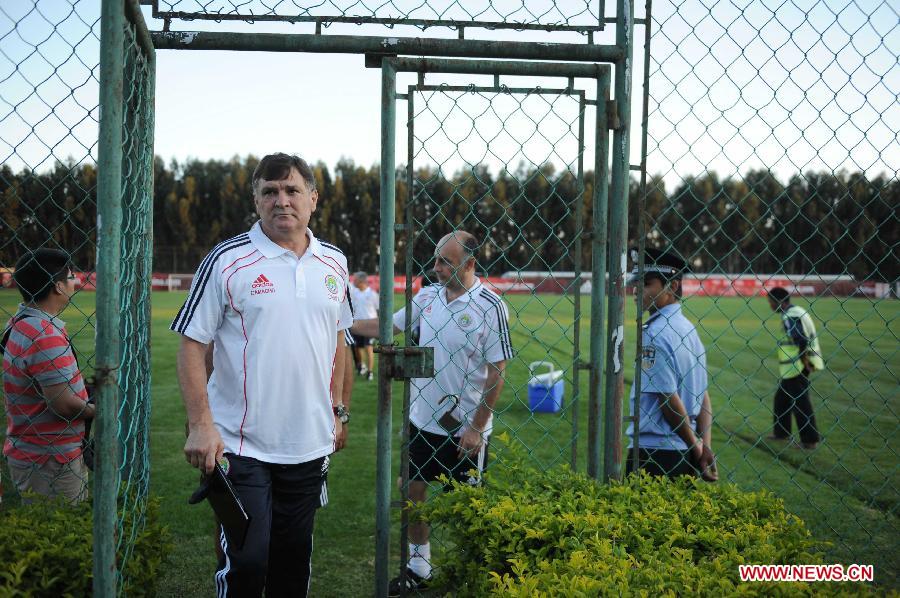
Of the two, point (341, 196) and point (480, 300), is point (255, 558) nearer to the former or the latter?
point (480, 300)

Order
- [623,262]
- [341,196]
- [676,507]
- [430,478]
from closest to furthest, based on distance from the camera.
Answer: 1. [676,507]
2. [623,262]
3. [430,478]
4. [341,196]

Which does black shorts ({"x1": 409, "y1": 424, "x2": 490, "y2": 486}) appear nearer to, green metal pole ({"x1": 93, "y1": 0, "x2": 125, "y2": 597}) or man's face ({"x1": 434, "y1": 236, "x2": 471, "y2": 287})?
man's face ({"x1": 434, "y1": 236, "x2": 471, "y2": 287})

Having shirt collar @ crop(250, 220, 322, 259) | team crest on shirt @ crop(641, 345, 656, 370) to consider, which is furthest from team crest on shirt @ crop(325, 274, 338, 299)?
team crest on shirt @ crop(641, 345, 656, 370)

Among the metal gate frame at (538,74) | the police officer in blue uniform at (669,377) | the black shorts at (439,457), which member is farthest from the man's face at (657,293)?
the black shorts at (439,457)

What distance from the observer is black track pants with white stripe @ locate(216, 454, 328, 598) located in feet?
9.14

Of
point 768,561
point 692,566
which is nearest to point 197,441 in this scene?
point 692,566

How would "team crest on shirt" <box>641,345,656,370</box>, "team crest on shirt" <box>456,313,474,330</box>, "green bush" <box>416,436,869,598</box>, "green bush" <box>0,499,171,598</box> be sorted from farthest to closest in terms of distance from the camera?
"team crest on shirt" <box>456,313,474,330</box>
"team crest on shirt" <box>641,345,656,370</box>
"green bush" <box>0,499,171,598</box>
"green bush" <box>416,436,869,598</box>

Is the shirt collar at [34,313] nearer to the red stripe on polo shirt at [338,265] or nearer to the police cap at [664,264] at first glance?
the red stripe on polo shirt at [338,265]

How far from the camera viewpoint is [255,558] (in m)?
2.78

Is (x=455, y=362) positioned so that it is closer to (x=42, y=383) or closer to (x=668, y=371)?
(x=668, y=371)

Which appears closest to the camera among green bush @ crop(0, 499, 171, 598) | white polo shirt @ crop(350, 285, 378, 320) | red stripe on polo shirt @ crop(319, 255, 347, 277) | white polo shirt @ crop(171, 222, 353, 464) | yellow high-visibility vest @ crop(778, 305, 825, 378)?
green bush @ crop(0, 499, 171, 598)

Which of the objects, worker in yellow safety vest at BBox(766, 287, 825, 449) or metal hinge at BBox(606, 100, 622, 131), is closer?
→ metal hinge at BBox(606, 100, 622, 131)

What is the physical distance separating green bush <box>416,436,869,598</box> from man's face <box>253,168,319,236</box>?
51.4 inches

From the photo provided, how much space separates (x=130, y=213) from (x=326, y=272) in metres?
0.82
